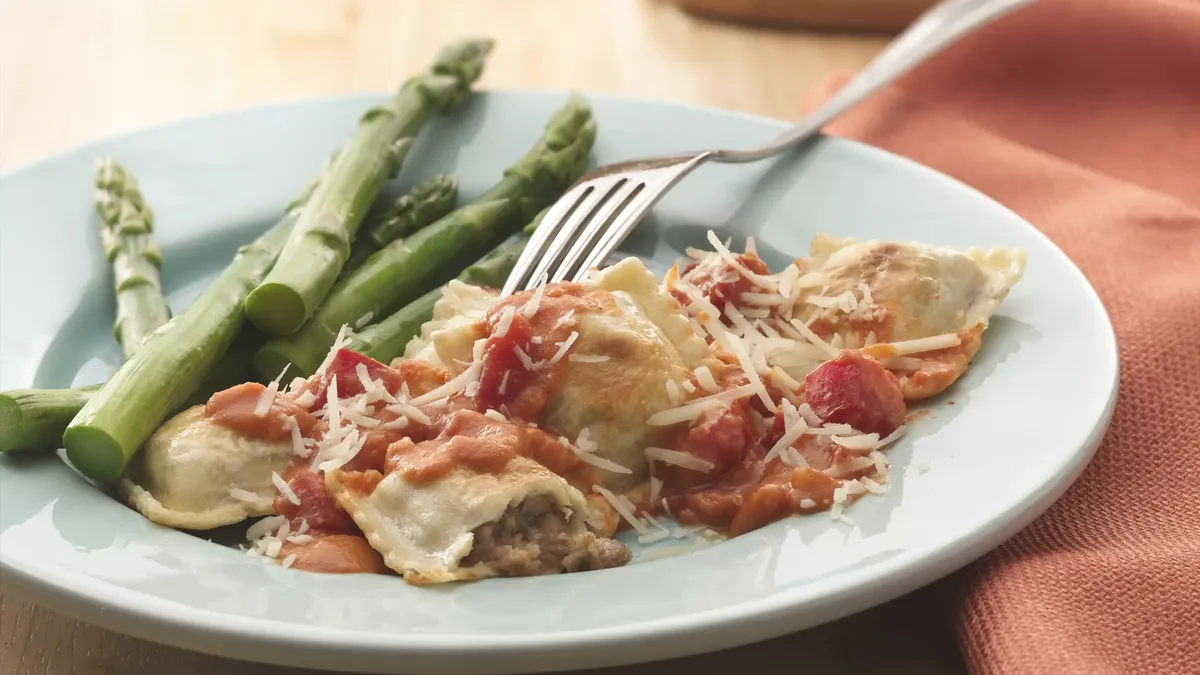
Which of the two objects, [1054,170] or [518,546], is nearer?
[518,546]

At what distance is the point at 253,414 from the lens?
3141 millimetres

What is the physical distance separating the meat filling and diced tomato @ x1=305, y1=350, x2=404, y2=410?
64 cm

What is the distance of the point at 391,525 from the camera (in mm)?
2895

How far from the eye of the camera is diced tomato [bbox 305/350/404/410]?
3.28 metres

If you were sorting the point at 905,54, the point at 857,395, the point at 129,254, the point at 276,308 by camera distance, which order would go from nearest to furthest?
the point at 857,395 → the point at 276,308 → the point at 129,254 → the point at 905,54

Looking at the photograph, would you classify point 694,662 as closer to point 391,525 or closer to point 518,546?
point 518,546

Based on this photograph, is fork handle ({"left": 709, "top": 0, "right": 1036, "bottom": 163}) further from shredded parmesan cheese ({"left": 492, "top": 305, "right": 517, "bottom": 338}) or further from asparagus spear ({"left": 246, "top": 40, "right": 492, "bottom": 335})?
shredded parmesan cheese ({"left": 492, "top": 305, "right": 517, "bottom": 338})

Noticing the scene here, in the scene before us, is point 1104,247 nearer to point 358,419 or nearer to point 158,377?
point 358,419

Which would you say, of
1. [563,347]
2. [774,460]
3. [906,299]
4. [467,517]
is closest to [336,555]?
[467,517]

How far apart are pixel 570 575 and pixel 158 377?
1384 mm

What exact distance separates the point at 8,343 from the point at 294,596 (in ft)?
5.61

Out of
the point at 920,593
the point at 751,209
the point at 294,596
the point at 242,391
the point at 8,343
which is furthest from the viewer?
the point at 751,209

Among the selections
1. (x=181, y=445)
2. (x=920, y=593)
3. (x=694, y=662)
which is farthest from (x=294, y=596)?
(x=920, y=593)

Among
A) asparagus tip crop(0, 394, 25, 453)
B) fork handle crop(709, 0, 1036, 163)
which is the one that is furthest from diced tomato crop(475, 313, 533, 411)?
fork handle crop(709, 0, 1036, 163)
